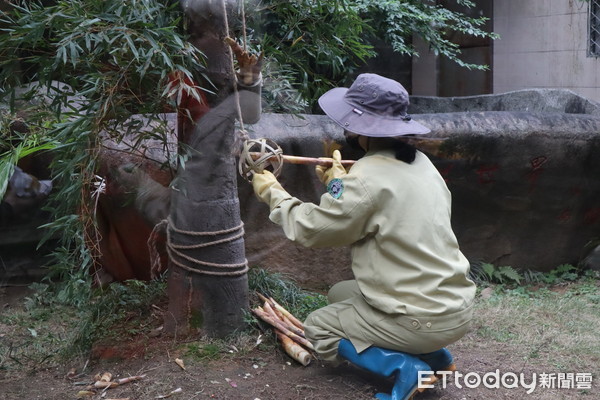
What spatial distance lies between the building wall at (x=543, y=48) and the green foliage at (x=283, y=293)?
5.40 metres

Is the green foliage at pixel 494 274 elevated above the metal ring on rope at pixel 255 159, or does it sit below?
below

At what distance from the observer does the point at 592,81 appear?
8.51 meters

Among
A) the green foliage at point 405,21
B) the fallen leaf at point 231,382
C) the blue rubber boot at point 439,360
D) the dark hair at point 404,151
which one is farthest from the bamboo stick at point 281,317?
the green foliage at point 405,21

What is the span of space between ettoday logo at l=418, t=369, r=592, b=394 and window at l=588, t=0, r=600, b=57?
554 centimetres

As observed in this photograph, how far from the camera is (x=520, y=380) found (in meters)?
3.73

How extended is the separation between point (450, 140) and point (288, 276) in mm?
1528

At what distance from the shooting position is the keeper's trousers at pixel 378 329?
319 centimetres

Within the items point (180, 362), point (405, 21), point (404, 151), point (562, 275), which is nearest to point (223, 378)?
point (180, 362)

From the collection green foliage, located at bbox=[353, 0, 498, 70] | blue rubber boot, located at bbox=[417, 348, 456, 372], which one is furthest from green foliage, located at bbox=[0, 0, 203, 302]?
green foliage, located at bbox=[353, 0, 498, 70]

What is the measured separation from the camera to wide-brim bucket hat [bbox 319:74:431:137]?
3.22 meters

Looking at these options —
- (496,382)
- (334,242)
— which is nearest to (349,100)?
(334,242)

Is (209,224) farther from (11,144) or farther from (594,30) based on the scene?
(594,30)

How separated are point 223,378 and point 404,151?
1.30 metres

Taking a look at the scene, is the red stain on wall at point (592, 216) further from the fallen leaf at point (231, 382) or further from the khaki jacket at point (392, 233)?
the fallen leaf at point (231, 382)
